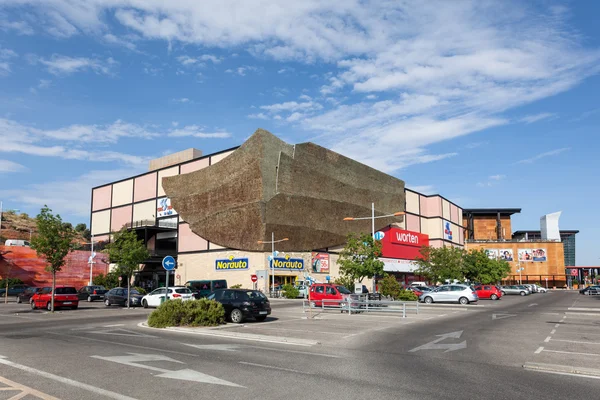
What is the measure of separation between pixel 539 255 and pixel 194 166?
302 feet

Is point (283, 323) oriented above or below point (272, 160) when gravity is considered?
below

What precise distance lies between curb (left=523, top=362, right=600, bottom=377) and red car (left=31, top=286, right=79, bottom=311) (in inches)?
1251

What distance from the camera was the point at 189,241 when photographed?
2741 inches

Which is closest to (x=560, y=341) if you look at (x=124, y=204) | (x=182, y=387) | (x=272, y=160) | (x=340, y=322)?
(x=340, y=322)

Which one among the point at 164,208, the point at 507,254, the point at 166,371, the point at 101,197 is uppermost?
the point at 101,197

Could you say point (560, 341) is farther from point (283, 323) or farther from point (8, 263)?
point (8, 263)

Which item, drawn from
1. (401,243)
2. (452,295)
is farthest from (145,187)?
(452,295)

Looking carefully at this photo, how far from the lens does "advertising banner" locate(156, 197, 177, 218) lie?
241 feet

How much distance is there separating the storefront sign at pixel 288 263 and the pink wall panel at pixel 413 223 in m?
34.4

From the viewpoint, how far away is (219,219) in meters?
64.8

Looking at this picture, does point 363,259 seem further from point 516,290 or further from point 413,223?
point 413,223

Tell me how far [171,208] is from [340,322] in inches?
2180

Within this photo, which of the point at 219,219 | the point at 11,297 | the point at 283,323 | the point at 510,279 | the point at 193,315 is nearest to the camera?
the point at 193,315

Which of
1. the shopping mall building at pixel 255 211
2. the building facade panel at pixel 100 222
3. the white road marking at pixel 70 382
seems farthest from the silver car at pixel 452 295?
the building facade panel at pixel 100 222
